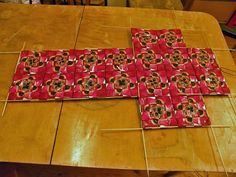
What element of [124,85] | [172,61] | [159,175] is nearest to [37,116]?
[124,85]

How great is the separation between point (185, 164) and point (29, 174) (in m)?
0.69

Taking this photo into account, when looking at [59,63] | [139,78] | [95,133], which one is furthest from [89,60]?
[95,133]

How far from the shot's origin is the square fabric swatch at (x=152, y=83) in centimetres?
85

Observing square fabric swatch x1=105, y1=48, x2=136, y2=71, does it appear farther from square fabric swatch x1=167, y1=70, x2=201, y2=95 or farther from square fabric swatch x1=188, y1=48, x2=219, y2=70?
square fabric swatch x1=188, y1=48, x2=219, y2=70

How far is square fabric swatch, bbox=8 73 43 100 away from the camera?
82cm

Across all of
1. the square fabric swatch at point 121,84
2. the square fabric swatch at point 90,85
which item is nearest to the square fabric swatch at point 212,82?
the square fabric swatch at point 121,84

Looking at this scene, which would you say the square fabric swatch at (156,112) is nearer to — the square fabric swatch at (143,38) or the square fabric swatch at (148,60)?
the square fabric swatch at (148,60)

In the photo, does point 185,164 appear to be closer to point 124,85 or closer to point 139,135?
point 139,135

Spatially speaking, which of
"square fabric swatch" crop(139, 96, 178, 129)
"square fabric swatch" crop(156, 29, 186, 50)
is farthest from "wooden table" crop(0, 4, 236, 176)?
"square fabric swatch" crop(156, 29, 186, 50)

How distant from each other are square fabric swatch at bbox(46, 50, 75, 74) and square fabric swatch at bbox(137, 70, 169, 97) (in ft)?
0.94

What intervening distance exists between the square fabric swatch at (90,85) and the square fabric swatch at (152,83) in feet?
0.49

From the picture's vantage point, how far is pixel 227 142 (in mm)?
771

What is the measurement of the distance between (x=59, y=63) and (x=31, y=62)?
12 cm

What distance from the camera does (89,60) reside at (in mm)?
938
